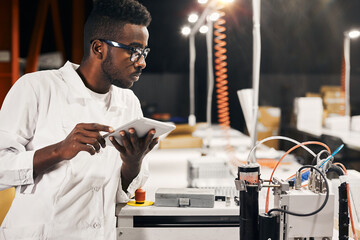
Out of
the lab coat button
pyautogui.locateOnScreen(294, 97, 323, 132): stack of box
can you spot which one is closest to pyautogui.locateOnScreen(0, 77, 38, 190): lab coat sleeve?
the lab coat button

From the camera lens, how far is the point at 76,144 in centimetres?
122

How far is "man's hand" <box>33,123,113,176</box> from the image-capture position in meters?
1.21

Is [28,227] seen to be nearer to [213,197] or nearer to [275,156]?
[213,197]

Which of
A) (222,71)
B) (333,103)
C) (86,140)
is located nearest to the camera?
(86,140)

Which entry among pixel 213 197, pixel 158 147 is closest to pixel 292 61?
pixel 158 147

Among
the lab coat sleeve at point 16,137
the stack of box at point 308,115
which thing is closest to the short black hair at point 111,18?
the lab coat sleeve at point 16,137

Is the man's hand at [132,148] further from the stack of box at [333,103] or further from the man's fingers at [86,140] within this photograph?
the stack of box at [333,103]

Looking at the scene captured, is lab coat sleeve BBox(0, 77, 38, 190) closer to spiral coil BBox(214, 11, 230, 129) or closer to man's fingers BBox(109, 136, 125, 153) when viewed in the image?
man's fingers BBox(109, 136, 125, 153)

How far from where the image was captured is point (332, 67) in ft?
29.0

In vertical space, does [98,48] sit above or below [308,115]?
above

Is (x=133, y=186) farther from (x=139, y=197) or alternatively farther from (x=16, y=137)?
(x=16, y=137)

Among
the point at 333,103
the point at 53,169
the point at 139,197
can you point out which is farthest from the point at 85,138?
the point at 333,103

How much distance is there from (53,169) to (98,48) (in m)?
0.53

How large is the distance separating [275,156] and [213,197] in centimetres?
148
